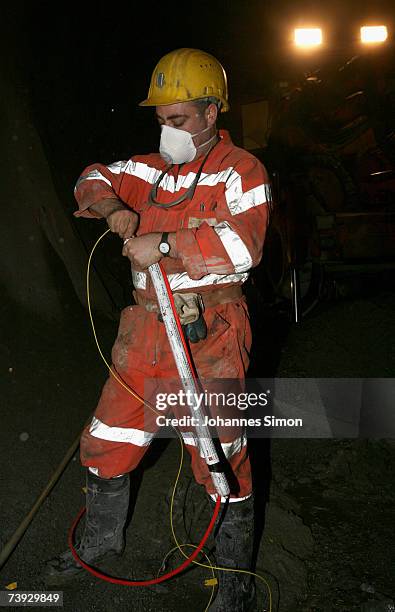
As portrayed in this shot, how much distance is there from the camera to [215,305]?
2520mm

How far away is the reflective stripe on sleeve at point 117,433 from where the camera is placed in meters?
2.60

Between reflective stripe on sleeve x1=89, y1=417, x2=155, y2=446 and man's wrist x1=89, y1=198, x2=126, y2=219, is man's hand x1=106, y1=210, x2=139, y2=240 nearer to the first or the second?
man's wrist x1=89, y1=198, x2=126, y2=219

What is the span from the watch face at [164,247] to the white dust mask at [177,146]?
51 cm

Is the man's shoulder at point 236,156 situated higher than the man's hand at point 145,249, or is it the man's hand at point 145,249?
the man's shoulder at point 236,156

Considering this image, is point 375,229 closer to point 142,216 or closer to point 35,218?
point 35,218

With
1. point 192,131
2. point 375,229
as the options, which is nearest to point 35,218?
point 192,131

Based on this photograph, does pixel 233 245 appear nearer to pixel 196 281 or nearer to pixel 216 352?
pixel 196 281

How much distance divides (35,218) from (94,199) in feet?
9.56

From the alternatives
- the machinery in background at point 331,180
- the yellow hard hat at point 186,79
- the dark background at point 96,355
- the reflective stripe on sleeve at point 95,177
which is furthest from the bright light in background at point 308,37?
the reflective stripe on sleeve at point 95,177

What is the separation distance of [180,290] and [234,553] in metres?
1.19

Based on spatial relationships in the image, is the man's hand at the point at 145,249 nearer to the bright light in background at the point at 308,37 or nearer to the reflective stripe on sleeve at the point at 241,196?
the reflective stripe on sleeve at the point at 241,196

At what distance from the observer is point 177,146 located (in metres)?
2.51

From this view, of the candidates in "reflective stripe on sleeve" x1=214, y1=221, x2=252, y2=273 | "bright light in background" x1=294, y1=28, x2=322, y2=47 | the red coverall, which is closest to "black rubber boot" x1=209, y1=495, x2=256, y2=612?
the red coverall

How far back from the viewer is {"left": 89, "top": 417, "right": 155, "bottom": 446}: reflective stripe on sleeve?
8.53 ft
